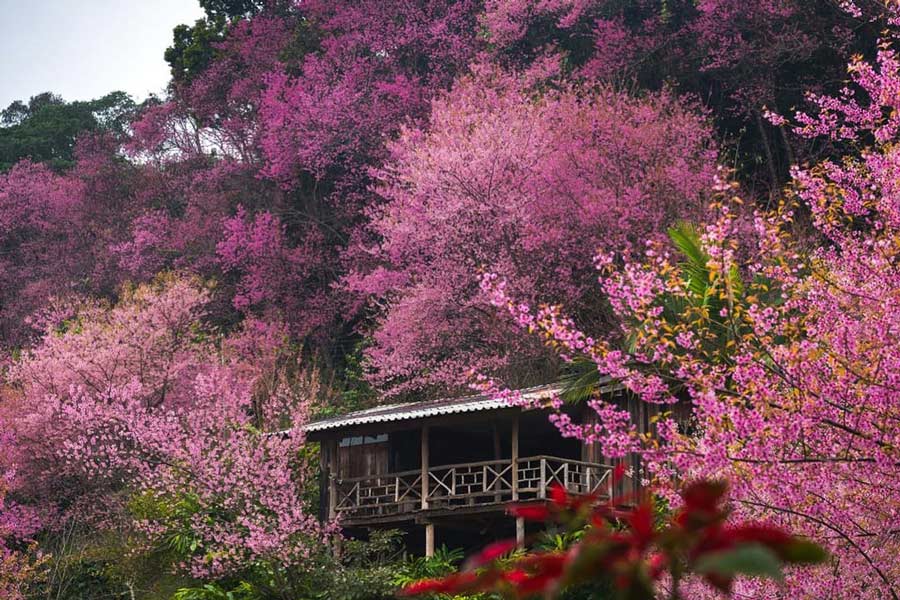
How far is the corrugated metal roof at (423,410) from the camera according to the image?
824 inches

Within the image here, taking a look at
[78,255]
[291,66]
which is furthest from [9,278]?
[291,66]

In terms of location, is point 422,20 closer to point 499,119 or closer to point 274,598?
point 499,119

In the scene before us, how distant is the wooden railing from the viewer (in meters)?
21.1

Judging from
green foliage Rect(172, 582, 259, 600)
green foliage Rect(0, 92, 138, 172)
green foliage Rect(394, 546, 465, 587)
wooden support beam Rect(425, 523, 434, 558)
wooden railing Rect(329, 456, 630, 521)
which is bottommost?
green foliage Rect(172, 582, 259, 600)

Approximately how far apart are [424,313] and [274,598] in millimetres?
8741

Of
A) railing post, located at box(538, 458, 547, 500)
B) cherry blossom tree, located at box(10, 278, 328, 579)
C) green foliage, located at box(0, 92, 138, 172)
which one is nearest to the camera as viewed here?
railing post, located at box(538, 458, 547, 500)

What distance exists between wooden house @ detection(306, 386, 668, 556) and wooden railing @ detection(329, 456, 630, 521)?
2cm

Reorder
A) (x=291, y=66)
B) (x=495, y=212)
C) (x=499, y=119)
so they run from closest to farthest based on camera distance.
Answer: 1. (x=495, y=212)
2. (x=499, y=119)
3. (x=291, y=66)

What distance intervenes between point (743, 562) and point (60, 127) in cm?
5756

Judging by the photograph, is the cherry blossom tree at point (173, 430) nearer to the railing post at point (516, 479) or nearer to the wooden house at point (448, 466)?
the wooden house at point (448, 466)

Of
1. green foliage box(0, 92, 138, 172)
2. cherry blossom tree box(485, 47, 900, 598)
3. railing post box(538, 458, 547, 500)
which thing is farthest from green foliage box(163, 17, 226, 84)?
cherry blossom tree box(485, 47, 900, 598)

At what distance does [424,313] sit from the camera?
27984 millimetres

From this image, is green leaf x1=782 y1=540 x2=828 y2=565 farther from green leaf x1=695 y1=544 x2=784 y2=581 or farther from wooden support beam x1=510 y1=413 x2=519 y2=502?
wooden support beam x1=510 y1=413 x2=519 y2=502

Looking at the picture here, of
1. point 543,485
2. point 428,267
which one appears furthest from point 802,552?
point 428,267
